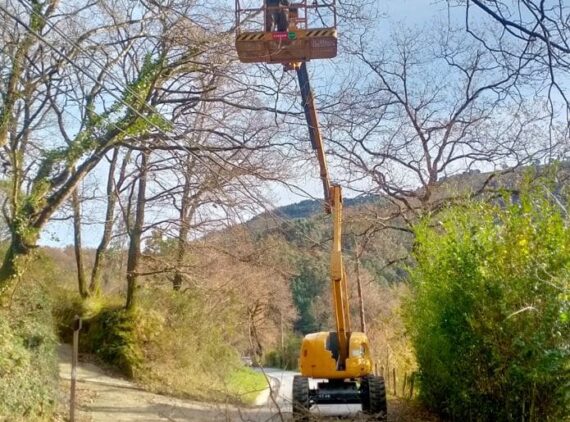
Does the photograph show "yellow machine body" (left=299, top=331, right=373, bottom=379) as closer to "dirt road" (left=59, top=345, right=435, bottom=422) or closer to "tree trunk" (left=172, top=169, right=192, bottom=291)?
"dirt road" (left=59, top=345, right=435, bottom=422)

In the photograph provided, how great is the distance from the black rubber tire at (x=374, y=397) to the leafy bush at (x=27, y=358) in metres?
5.70

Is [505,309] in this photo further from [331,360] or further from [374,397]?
[331,360]

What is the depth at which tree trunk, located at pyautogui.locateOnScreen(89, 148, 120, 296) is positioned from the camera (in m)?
19.9

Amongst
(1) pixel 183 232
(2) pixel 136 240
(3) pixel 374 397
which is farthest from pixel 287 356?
(3) pixel 374 397

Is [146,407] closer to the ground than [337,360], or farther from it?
closer to the ground

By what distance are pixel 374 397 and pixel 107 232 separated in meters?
13.6

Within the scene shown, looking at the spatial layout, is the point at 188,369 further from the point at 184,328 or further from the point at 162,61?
the point at 162,61

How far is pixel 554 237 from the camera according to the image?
6.68 meters

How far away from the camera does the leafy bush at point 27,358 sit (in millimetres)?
9773

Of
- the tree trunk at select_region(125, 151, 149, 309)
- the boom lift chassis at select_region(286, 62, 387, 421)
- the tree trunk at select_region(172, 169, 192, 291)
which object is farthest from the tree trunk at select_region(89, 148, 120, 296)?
the boom lift chassis at select_region(286, 62, 387, 421)

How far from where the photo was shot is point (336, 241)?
1088cm

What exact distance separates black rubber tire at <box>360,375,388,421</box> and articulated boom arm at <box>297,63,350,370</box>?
22.4 inches

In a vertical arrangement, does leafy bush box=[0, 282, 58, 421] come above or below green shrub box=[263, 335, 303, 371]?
above

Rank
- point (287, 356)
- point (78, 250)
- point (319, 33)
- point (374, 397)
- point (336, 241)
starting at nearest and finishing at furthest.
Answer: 1. point (319, 33)
2. point (374, 397)
3. point (336, 241)
4. point (78, 250)
5. point (287, 356)
